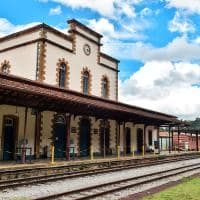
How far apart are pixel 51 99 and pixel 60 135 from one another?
550cm

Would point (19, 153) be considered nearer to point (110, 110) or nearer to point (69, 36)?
point (110, 110)

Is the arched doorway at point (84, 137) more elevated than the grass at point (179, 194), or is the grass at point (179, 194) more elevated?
the arched doorway at point (84, 137)

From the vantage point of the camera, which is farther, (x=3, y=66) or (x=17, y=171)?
(x=3, y=66)

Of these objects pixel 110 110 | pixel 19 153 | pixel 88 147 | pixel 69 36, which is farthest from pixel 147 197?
pixel 69 36

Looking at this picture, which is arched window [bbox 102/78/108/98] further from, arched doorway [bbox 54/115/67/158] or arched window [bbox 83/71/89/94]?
arched doorway [bbox 54/115/67/158]

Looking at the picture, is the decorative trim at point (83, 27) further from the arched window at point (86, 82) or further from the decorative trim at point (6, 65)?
the decorative trim at point (6, 65)

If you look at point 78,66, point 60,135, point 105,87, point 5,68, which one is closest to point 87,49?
point 78,66

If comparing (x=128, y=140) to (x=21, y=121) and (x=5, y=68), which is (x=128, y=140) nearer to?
(x=5, y=68)

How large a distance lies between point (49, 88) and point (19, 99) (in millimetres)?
2361

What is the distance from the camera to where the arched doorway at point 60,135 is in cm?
2222

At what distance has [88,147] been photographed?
82.9ft

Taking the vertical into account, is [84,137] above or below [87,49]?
below

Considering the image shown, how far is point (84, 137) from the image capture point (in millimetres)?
24844

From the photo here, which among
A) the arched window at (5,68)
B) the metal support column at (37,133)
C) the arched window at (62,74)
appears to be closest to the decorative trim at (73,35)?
the arched window at (62,74)
